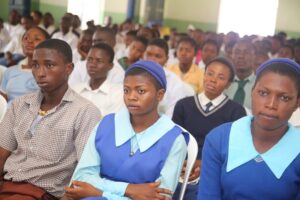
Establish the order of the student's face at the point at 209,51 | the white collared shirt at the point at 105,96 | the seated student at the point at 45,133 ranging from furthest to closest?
Answer: 1. the student's face at the point at 209,51
2. the white collared shirt at the point at 105,96
3. the seated student at the point at 45,133

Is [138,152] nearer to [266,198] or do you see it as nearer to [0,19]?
[266,198]

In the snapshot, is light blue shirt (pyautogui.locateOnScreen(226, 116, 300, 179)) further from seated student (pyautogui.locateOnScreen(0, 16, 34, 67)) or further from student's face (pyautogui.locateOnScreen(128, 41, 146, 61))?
seated student (pyautogui.locateOnScreen(0, 16, 34, 67))

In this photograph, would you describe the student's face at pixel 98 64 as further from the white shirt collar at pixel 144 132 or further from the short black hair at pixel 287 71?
the short black hair at pixel 287 71

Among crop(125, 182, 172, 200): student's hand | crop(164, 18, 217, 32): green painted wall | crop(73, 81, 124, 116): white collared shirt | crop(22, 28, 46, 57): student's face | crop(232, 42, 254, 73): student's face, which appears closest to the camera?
crop(125, 182, 172, 200): student's hand

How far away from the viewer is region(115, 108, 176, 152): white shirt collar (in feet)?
5.68

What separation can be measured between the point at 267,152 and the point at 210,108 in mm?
1121

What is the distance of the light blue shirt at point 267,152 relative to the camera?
1410 mm

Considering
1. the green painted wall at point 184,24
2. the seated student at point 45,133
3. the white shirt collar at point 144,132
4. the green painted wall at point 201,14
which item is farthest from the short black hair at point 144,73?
the green painted wall at point 184,24

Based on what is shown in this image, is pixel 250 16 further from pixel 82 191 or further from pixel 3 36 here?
pixel 82 191

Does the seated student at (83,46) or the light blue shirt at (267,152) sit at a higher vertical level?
the seated student at (83,46)

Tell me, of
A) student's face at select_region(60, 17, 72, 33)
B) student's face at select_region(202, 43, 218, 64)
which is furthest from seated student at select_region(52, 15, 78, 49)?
student's face at select_region(202, 43, 218, 64)

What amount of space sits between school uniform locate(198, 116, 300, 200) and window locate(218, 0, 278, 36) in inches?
353

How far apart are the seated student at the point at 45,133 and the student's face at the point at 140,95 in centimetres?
24

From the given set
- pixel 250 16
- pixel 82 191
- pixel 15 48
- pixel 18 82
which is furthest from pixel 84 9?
pixel 250 16
